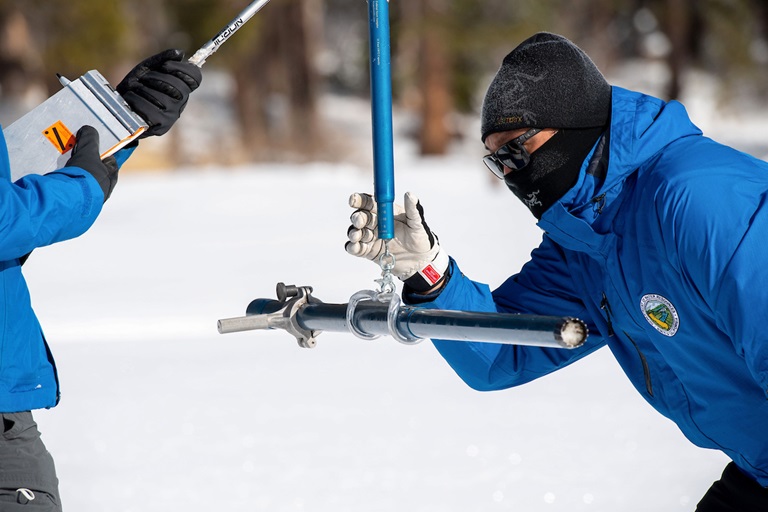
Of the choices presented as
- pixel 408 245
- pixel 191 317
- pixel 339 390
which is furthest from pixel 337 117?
pixel 408 245

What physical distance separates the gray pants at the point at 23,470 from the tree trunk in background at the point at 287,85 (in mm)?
17800

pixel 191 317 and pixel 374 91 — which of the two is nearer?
pixel 374 91

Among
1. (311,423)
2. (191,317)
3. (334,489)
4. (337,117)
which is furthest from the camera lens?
(337,117)

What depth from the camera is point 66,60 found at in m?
18.4

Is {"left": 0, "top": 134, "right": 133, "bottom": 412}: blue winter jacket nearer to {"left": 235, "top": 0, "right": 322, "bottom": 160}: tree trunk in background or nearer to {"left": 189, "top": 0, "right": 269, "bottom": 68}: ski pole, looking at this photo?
{"left": 189, "top": 0, "right": 269, "bottom": 68}: ski pole

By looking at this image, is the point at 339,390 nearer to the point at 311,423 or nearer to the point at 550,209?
the point at 311,423

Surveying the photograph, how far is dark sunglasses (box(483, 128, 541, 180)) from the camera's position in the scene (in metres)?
2.21

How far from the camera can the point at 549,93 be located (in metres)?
2.18

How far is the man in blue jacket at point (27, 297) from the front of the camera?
2.11m

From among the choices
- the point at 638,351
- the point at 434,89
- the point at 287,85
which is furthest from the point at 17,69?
the point at 638,351

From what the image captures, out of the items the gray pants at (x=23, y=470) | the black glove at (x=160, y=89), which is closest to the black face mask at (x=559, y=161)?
the black glove at (x=160, y=89)

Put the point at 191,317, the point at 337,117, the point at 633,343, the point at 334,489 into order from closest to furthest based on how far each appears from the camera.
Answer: the point at 633,343 → the point at 334,489 → the point at 191,317 → the point at 337,117

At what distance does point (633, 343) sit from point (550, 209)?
0.36m

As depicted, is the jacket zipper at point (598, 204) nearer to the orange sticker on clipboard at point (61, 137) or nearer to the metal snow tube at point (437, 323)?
the metal snow tube at point (437, 323)
